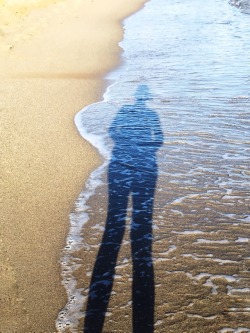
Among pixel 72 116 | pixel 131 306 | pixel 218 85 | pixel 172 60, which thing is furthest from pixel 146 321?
pixel 172 60

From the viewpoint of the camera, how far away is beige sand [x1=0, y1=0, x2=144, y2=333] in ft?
14.7

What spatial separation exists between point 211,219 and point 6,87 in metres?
8.38

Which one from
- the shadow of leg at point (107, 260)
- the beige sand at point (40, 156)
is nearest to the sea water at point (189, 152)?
the shadow of leg at point (107, 260)

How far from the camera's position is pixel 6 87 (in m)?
12.2

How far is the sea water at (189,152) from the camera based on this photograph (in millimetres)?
5137

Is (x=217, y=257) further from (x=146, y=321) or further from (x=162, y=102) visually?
(x=162, y=102)

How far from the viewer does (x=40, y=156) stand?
A: 25.3 feet

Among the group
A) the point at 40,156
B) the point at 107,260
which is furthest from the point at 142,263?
the point at 40,156

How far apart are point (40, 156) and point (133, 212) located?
2454mm

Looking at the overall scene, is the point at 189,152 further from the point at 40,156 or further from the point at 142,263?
the point at 142,263

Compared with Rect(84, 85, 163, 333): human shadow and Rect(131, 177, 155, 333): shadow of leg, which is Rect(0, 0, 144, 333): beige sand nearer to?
Rect(84, 85, 163, 333): human shadow

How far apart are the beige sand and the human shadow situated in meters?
0.43

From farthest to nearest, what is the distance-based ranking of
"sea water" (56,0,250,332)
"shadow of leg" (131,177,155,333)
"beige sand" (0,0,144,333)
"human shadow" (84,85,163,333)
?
"sea water" (56,0,250,332) → "beige sand" (0,0,144,333) → "human shadow" (84,85,163,333) → "shadow of leg" (131,177,155,333)

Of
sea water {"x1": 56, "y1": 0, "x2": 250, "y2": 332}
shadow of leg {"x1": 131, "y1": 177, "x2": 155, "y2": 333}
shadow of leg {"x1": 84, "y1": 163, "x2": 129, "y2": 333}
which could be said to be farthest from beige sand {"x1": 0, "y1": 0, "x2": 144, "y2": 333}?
shadow of leg {"x1": 131, "y1": 177, "x2": 155, "y2": 333}
